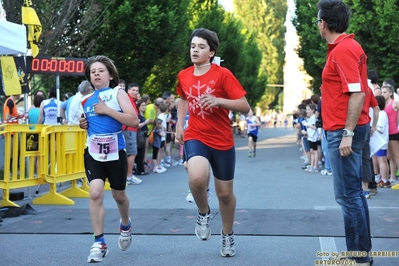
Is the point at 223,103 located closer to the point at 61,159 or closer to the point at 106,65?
the point at 106,65

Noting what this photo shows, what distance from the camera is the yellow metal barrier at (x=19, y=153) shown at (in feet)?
36.1

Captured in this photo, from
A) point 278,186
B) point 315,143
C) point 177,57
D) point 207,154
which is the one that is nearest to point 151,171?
point 315,143

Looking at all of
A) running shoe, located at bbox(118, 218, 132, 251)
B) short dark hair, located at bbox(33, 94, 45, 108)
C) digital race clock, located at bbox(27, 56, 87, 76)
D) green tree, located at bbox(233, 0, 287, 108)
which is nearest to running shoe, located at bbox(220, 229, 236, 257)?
running shoe, located at bbox(118, 218, 132, 251)

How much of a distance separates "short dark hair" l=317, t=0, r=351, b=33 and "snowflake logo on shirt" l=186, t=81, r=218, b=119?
1242 mm

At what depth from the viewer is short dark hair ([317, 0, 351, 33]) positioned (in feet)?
19.7

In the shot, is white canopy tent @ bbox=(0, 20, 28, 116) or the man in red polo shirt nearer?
the man in red polo shirt

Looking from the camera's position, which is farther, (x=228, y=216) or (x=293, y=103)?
(x=293, y=103)

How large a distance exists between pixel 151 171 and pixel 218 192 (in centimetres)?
1219

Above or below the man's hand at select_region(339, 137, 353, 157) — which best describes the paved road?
below

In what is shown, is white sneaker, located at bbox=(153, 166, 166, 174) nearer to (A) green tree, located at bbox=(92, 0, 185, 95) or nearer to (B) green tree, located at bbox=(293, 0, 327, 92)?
(A) green tree, located at bbox=(92, 0, 185, 95)

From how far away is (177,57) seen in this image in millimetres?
38375

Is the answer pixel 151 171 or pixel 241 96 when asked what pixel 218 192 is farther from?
pixel 151 171

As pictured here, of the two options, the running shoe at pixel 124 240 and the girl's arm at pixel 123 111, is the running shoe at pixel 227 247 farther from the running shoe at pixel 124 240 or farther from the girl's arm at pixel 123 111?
the girl's arm at pixel 123 111

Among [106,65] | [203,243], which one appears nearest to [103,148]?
[106,65]
